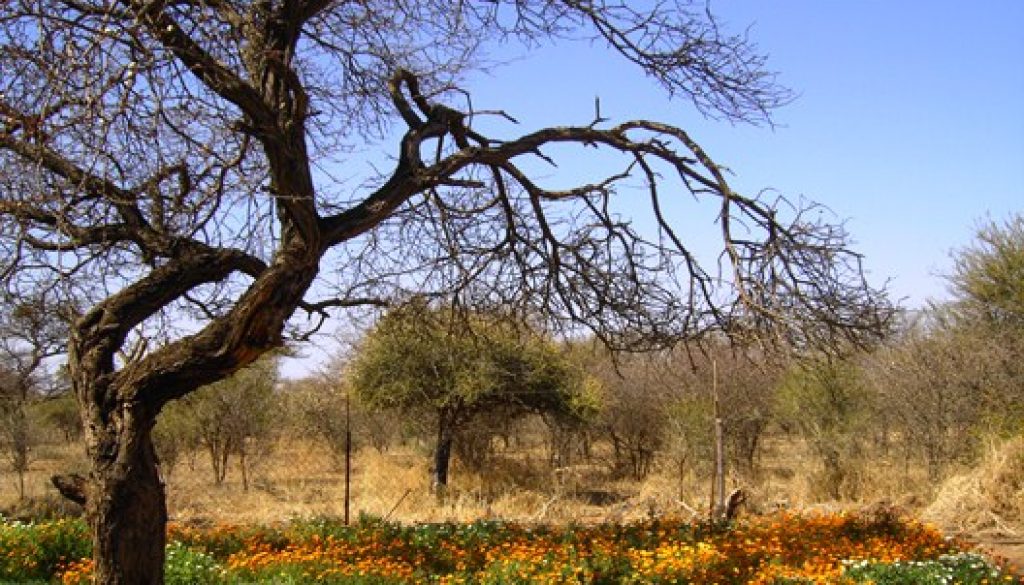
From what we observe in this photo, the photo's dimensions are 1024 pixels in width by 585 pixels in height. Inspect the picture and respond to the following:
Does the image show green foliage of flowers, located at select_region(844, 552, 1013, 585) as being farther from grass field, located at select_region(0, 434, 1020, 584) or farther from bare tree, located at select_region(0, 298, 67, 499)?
bare tree, located at select_region(0, 298, 67, 499)

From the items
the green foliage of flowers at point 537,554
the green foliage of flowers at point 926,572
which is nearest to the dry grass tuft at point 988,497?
the green foliage of flowers at point 537,554

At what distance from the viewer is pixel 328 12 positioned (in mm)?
7195

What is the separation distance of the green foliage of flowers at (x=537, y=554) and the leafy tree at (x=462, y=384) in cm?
839

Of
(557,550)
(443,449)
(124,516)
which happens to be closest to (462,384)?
(443,449)

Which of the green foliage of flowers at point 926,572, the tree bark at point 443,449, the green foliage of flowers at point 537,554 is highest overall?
the tree bark at point 443,449

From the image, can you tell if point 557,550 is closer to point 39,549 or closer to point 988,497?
point 39,549

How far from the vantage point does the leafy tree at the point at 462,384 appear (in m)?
19.2

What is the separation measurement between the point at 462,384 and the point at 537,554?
11120mm

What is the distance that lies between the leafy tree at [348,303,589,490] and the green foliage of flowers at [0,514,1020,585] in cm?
839

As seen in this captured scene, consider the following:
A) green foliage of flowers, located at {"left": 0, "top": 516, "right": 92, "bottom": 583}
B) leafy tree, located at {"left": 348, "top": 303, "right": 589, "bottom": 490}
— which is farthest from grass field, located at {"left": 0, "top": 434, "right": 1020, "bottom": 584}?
leafy tree, located at {"left": 348, "top": 303, "right": 589, "bottom": 490}

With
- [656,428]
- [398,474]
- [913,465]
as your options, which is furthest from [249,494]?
[913,465]

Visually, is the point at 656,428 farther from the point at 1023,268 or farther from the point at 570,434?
the point at 1023,268

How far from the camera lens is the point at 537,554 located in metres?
8.12

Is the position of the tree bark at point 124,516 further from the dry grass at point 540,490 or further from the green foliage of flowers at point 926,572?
the dry grass at point 540,490
